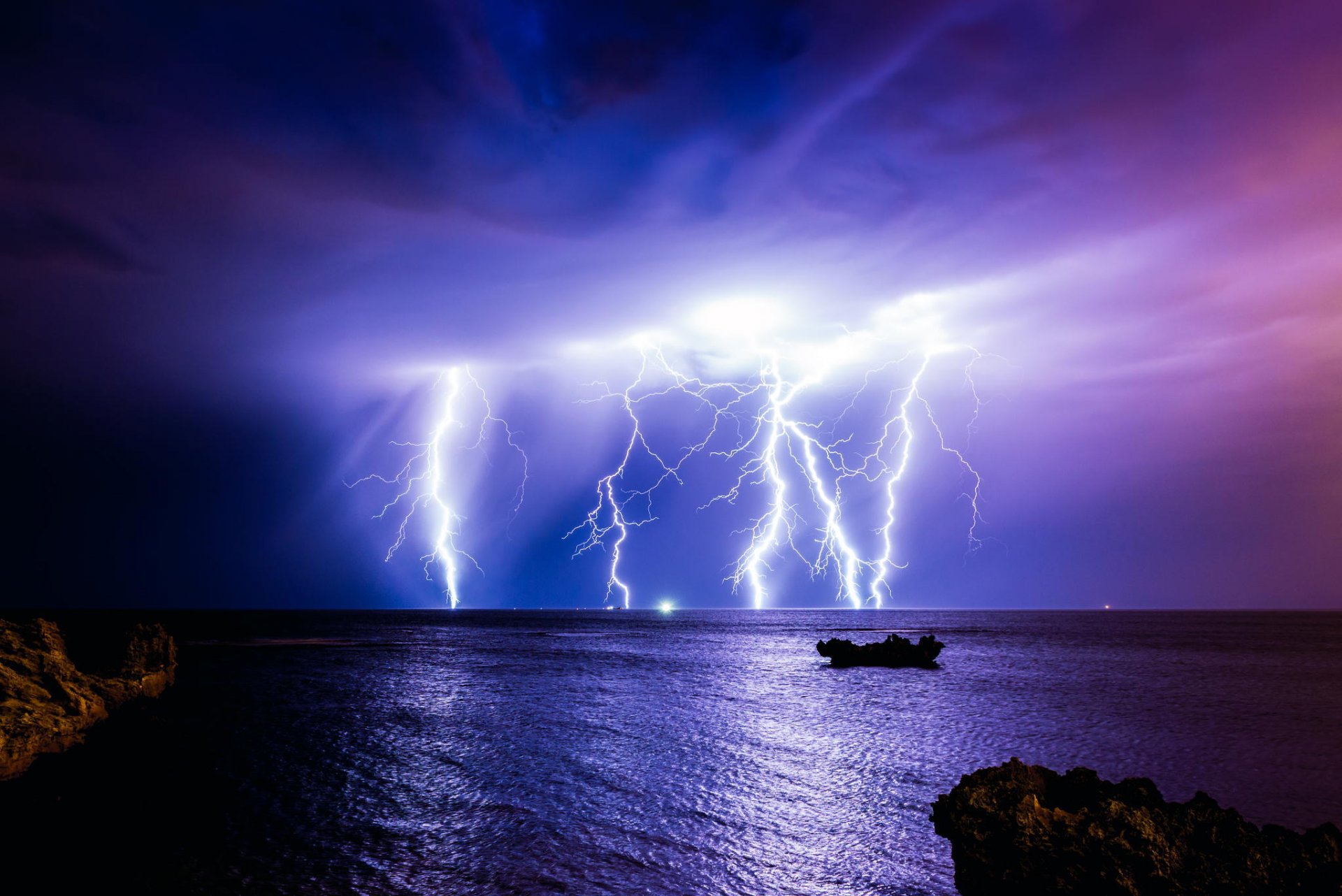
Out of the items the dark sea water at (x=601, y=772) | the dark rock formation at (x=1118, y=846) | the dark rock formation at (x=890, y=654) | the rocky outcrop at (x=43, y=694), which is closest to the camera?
the dark rock formation at (x=1118, y=846)

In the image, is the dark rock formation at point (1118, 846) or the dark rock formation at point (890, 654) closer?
the dark rock formation at point (1118, 846)

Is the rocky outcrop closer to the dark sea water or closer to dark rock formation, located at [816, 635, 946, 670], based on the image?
the dark sea water

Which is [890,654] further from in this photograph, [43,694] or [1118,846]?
[43,694]

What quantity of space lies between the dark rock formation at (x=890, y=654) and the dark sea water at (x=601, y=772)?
18.4 feet

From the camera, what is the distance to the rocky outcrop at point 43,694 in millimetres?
12648

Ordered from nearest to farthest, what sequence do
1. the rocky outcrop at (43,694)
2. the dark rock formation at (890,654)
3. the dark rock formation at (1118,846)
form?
the dark rock formation at (1118,846), the rocky outcrop at (43,694), the dark rock formation at (890,654)

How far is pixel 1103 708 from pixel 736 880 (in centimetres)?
1838

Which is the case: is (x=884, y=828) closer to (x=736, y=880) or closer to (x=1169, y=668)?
(x=736, y=880)

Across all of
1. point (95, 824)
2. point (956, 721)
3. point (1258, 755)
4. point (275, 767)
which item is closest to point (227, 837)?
point (95, 824)

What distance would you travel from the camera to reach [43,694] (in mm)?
15227

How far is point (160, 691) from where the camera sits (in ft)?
77.3

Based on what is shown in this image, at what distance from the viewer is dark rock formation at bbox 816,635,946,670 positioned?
3550cm

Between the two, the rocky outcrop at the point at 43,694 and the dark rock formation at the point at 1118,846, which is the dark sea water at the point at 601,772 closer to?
the rocky outcrop at the point at 43,694

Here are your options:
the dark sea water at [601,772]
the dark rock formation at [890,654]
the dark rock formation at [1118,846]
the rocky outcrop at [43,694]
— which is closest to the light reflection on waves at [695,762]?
the dark sea water at [601,772]
